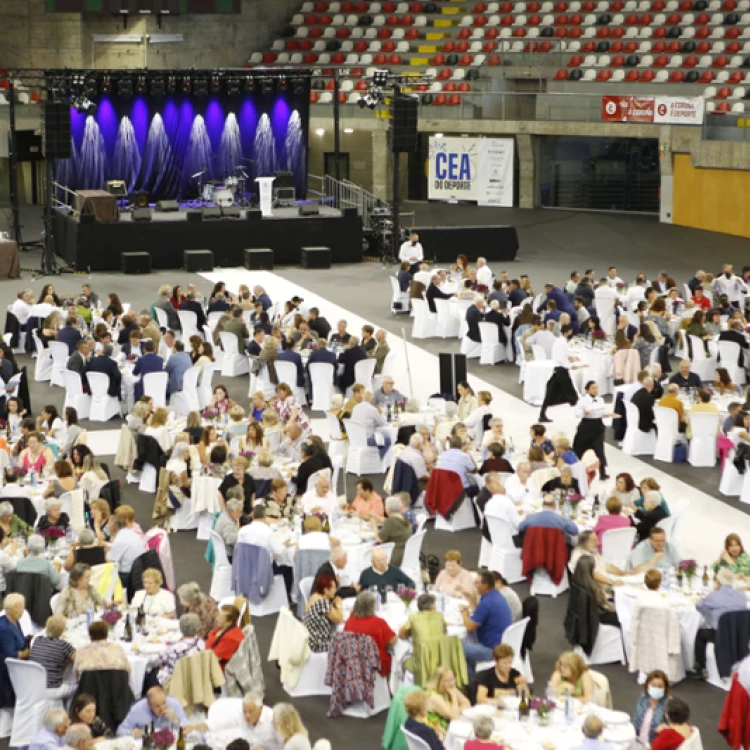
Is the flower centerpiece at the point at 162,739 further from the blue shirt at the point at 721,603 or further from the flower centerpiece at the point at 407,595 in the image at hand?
the blue shirt at the point at 721,603

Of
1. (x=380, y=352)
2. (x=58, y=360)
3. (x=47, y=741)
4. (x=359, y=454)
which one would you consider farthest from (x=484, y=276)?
(x=47, y=741)

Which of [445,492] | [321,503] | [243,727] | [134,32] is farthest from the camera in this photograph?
[134,32]

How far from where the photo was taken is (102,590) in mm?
10109

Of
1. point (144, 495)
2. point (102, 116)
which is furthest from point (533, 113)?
point (144, 495)

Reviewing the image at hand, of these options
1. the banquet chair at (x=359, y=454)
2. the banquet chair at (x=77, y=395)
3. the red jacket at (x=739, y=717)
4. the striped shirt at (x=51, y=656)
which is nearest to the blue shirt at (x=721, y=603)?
the red jacket at (x=739, y=717)

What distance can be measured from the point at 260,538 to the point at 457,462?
2555 millimetres

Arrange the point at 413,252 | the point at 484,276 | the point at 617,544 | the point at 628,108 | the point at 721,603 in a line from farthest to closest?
the point at 628,108 < the point at 413,252 < the point at 484,276 < the point at 617,544 < the point at 721,603

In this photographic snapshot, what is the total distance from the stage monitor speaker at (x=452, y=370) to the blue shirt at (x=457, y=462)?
3.62 meters

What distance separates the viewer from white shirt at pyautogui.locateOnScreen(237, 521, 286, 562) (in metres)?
10.7

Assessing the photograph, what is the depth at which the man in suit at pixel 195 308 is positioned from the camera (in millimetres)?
19803

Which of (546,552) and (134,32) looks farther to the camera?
(134,32)

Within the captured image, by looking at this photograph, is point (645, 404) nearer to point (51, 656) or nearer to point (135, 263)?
point (51, 656)

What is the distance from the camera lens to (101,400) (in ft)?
54.2

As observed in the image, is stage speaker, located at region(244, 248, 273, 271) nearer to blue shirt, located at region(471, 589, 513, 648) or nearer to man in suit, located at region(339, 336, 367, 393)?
man in suit, located at region(339, 336, 367, 393)
